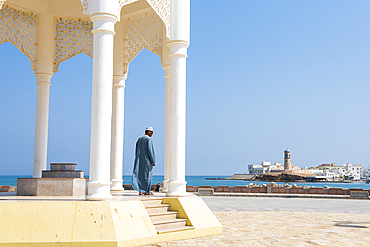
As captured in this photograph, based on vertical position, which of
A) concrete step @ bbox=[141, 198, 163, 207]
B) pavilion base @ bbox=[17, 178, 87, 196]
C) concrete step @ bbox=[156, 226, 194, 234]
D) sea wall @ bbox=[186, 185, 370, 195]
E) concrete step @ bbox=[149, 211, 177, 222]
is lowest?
sea wall @ bbox=[186, 185, 370, 195]

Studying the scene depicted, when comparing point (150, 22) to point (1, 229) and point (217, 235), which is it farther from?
point (1, 229)

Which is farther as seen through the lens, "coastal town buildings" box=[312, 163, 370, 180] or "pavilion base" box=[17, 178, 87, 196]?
"coastal town buildings" box=[312, 163, 370, 180]

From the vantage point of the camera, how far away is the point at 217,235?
811cm

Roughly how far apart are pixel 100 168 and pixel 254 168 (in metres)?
162

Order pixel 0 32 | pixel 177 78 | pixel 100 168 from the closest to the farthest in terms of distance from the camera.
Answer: pixel 100 168
pixel 177 78
pixel 0 32

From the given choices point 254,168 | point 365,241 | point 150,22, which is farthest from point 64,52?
point 254,168

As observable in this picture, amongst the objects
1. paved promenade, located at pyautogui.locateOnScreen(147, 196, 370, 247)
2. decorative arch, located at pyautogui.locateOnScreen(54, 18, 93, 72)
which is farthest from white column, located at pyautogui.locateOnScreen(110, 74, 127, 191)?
paved promenade, located at pyautogui.locateOnScreen(147, 196, 370, 247)

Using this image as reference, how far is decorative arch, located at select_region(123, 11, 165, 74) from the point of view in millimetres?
11359

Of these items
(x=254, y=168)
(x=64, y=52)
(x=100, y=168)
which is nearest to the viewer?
(x=100, y=168)

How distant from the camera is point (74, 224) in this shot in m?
6.39

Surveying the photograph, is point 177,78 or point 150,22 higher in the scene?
point 150,22

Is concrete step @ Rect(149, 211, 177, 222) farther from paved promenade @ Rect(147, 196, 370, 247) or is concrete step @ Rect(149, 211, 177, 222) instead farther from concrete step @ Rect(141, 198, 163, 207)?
paved promenade @ Rect(147, 196, 370, 247)

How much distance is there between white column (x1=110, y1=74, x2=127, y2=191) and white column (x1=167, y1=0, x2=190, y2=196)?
3.25 meters

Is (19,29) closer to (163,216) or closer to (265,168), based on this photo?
(163,216)
